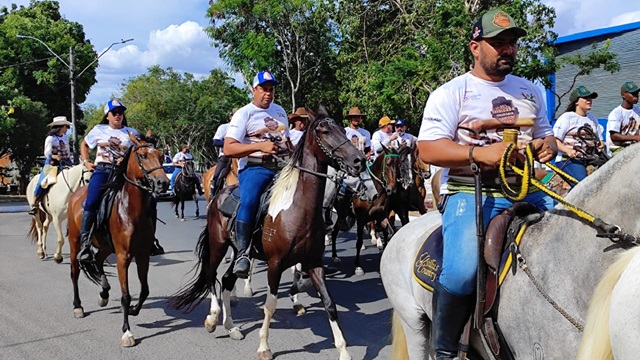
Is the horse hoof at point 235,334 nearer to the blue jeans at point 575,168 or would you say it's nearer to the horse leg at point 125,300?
the horse leg at point 125,300

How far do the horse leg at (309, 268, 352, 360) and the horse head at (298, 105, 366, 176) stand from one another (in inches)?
43.8

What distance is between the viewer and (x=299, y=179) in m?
6.25

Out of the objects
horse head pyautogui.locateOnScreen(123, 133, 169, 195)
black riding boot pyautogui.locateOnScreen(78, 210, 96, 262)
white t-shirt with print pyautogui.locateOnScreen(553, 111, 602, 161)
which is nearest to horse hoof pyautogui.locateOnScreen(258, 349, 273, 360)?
horse head pyautogui.locateOnScreen(123, 133, 169, 195)

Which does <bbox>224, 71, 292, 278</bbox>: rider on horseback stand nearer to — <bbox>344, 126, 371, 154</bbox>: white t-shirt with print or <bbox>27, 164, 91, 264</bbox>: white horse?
<bbox>344, 126, 371, 154</bbox>: white t-shirt with print

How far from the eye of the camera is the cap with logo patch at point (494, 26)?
9.77ft

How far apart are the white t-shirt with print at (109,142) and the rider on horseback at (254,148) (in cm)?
201

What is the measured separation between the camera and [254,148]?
6.07 meters

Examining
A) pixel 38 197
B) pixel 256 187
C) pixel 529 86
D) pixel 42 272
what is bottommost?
pixel 42 272

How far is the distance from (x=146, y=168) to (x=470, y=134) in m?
4.77

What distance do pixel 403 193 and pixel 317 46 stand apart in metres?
20.9

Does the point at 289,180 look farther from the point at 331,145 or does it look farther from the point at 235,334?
the point at 235,334

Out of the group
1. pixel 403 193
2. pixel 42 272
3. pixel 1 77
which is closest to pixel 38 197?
pixel 42 272

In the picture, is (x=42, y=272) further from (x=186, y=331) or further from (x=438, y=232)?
(x=438, y=232)

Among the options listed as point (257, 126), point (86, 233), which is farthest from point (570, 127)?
point (86, 233)
